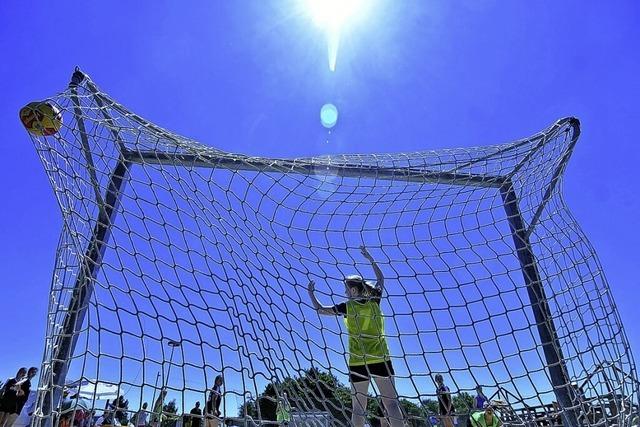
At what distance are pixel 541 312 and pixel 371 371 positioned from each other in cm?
155

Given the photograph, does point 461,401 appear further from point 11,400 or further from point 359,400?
point 11,400

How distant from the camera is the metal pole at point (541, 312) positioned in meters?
3.54

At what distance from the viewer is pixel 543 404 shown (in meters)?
3.31

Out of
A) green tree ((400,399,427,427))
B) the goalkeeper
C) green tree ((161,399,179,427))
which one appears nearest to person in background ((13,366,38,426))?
green tree ((161,399,179,427))

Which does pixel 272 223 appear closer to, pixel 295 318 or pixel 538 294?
pixel 295 318

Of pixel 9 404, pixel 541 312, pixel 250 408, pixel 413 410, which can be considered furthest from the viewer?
pixel 9 404

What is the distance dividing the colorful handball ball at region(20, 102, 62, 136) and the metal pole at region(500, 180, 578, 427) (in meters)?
3.66

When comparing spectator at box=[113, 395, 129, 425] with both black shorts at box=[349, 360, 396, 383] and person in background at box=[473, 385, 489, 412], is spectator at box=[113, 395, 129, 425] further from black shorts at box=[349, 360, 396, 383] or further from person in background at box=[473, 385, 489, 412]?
person in background at box=[473, 385, 489, 412]

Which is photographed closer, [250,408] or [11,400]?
[250,408]

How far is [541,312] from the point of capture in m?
3.93

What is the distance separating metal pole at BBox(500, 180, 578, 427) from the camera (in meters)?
3.54

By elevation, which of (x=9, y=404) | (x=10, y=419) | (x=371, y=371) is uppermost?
(x=9, y=404)

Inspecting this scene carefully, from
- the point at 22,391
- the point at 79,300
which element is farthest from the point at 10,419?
the point at 79,300

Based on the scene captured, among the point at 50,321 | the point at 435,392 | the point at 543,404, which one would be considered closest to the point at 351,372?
the point at 435,392
